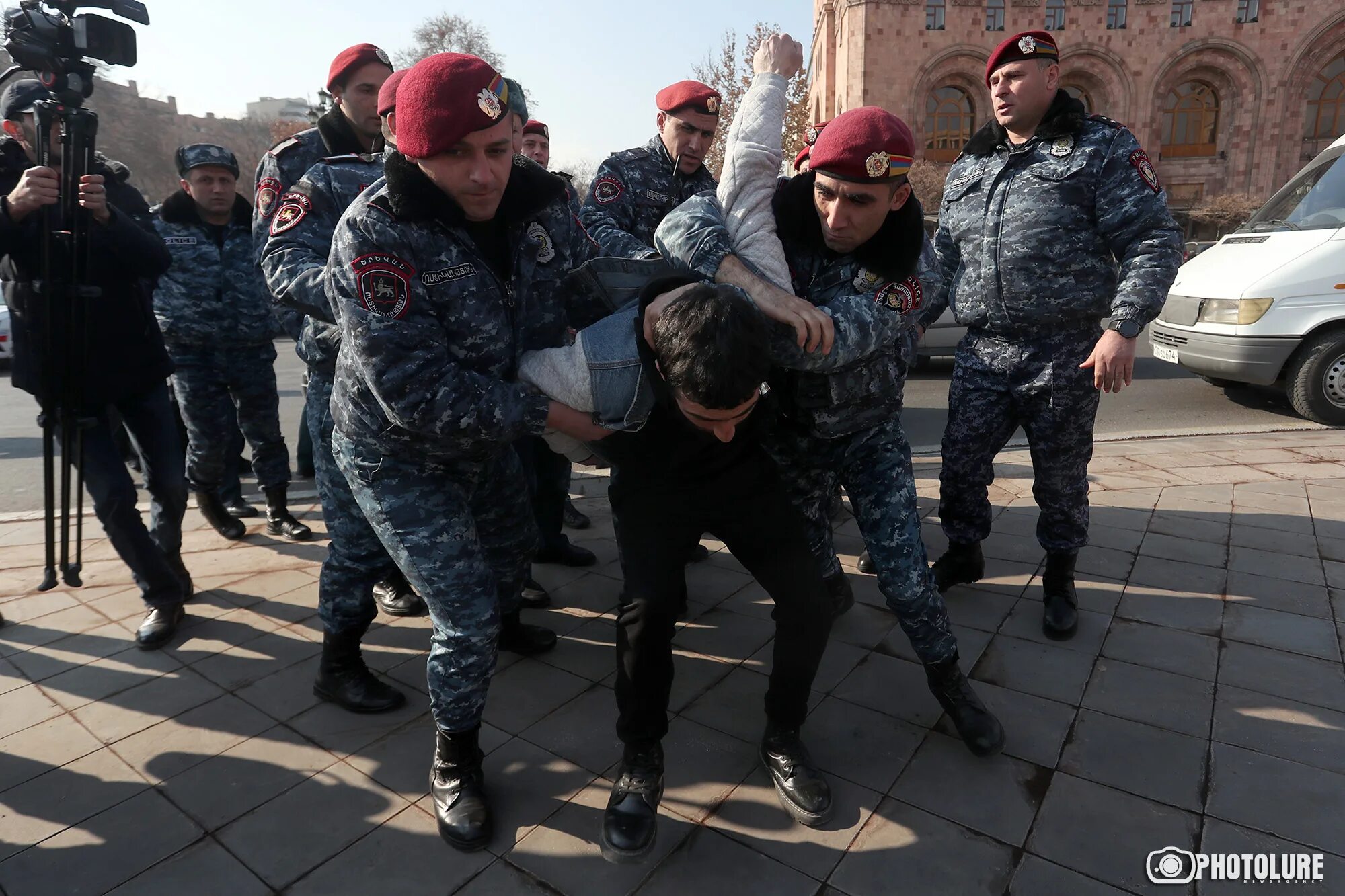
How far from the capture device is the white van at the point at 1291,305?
6.54 metres

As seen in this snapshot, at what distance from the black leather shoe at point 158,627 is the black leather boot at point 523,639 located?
4.56 feet

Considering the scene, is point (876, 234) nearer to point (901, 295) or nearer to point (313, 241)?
point (901, 295)

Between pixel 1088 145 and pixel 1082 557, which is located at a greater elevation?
pixel 1088 145

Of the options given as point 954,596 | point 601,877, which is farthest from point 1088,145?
point 601,877

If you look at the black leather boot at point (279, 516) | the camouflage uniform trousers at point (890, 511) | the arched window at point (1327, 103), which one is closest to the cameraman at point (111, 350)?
the black leather boot at point (279, 516)

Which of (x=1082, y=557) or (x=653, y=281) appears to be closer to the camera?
Answer: (x=653, y=281)

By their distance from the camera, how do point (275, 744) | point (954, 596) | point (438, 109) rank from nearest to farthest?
point (438, 109)
point (275, 744)
point (954, 596)

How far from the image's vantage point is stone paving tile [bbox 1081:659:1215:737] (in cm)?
248

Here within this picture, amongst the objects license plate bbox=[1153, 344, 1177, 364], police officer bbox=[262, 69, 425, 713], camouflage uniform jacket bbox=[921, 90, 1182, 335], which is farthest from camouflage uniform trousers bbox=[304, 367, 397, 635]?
license plate bbox=[1153, 344, 1177, 364]

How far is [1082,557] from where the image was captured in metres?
3.78

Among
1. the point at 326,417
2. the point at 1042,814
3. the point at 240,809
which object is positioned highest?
the point at 326,417

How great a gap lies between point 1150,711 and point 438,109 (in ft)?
9.08

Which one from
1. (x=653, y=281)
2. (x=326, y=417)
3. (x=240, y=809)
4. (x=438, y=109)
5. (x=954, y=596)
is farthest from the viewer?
(x=954, y=596)

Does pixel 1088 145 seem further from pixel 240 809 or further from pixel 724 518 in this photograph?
pixel 240 809
